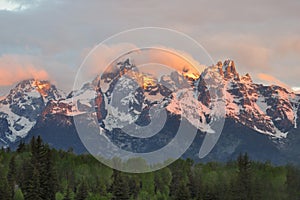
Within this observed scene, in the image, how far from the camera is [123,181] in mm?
130250

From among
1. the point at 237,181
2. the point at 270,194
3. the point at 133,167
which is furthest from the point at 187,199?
the point at 133,167

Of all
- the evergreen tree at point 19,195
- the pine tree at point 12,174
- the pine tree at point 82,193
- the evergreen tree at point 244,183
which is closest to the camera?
the evergreen tree at point 19,195

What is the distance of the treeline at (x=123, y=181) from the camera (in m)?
111

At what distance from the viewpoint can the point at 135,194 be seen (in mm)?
147125

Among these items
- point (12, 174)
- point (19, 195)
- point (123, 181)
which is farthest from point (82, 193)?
point (19, 195)

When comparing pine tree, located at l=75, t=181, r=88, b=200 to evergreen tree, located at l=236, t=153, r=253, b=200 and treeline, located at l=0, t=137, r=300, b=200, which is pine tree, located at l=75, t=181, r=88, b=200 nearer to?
treeline, located at l=0, t=137, r=300, b=200

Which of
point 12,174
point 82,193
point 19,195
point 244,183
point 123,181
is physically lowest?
point 19,195

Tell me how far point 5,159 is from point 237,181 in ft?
198

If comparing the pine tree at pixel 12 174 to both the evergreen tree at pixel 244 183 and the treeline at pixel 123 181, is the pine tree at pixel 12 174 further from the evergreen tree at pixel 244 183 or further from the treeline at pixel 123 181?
the evergreen tree at pixel 244 183

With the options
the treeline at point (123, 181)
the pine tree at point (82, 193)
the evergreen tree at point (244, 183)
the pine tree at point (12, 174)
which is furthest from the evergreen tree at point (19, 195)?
the evergreen tree at point (244, 183)

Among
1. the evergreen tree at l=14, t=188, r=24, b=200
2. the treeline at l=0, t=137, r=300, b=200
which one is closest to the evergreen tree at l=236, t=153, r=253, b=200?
the treeline at l=0, t=137, r=300, b=200

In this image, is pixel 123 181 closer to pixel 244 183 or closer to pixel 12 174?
pixel 12 174

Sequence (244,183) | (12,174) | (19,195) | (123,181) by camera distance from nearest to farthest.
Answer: (19,195) → (244,183) → (123,181) → (12,174)

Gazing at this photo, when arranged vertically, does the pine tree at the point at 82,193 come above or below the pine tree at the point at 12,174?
below
